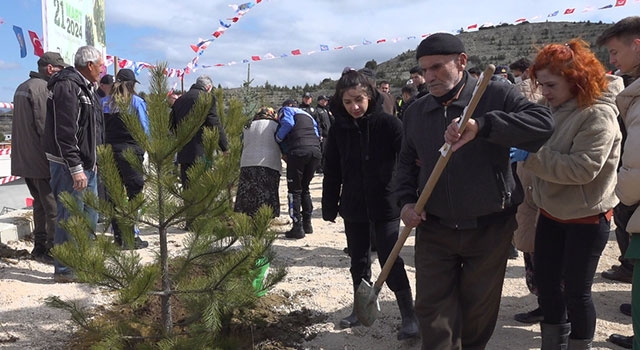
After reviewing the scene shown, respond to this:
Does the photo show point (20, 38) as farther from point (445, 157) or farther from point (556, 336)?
point (556, 336)

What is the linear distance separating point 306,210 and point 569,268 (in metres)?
3.91

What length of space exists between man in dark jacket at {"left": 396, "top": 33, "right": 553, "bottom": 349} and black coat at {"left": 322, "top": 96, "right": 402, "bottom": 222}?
1.81 ft

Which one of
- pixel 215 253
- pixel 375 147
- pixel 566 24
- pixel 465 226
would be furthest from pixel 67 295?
pixel 566 24

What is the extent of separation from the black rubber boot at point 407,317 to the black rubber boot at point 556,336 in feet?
2.57

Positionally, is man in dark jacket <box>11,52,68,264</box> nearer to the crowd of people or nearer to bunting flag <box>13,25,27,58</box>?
bunting flag <box>13,25,27,58</box>

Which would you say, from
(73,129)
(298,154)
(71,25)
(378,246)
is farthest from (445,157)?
(71,25)

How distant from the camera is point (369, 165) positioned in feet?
10.3

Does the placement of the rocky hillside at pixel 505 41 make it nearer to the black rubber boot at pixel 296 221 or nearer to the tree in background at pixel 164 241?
the black rubber boot at pixel 296 221

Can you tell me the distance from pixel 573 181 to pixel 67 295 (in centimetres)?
358

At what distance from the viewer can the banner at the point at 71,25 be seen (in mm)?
4926

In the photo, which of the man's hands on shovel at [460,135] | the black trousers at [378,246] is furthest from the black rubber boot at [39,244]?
the man's hands on shovel at [460,135]

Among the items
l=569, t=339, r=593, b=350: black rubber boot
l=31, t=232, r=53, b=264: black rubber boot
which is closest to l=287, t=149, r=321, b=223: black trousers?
l=31, t=232, r=53, b=264: black rubber boot

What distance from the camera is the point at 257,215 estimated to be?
237 cm

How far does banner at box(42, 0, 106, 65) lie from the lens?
4.93 meters
